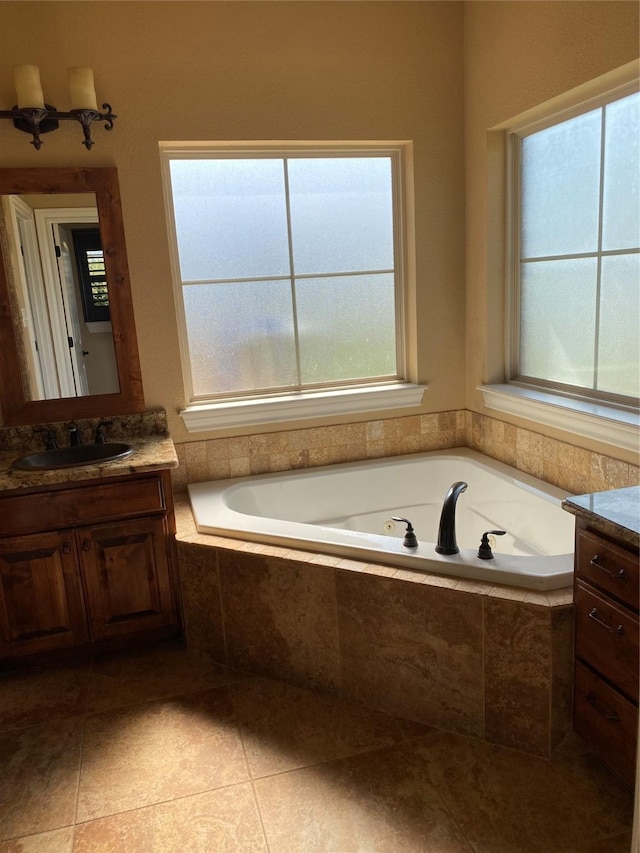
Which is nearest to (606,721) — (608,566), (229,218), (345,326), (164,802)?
(608,566)

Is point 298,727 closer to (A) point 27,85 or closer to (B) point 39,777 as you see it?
(B) point 39,777

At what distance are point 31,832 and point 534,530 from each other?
1.97 meters

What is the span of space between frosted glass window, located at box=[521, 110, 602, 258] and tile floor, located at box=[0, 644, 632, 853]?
1.82 m

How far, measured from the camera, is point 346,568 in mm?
2062

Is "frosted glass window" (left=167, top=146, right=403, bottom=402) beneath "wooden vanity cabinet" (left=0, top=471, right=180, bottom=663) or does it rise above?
above

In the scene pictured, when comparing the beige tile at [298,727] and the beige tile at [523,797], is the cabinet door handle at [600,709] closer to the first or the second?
the beige tile at [523,797]

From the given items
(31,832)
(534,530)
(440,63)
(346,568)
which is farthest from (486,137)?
(31,832)

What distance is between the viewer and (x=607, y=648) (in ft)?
5.28

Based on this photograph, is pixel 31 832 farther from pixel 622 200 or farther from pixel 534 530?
pixel 622 200

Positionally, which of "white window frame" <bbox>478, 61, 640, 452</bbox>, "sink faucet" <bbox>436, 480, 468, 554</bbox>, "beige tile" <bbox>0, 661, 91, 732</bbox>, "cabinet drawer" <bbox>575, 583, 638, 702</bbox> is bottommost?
"beige tile" <bbox>0, 661, 91, 732</bbox>

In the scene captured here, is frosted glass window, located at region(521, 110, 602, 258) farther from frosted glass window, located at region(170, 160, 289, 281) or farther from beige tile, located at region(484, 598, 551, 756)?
beige tile, located at region(484, 598, 551, 756)

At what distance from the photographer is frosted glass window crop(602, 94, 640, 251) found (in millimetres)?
2090

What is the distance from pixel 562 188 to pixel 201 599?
212 cm

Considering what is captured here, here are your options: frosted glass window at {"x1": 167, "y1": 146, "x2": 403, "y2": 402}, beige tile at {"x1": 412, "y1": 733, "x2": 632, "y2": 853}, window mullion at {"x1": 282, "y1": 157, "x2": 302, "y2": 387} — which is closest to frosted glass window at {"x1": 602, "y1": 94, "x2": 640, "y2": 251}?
frosted glass window at {"x1": 167, "y1": 146, "x2": 403, "y2": 402}
